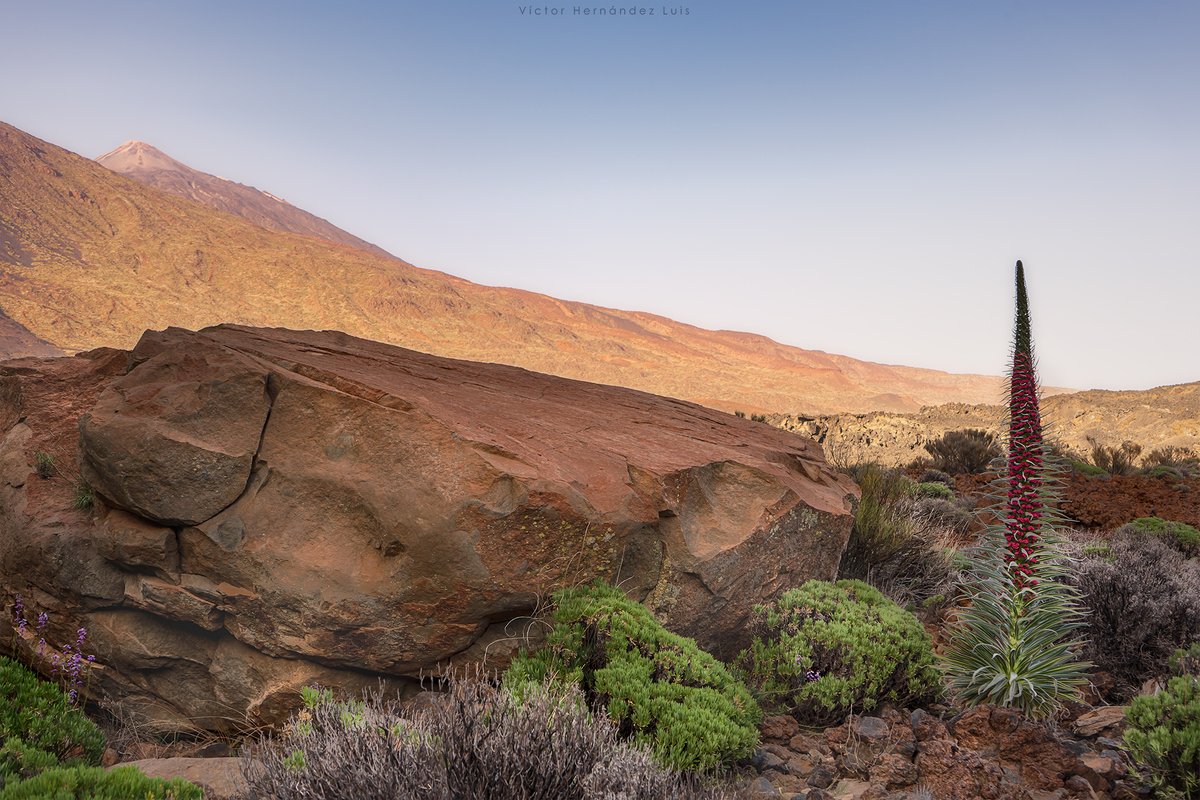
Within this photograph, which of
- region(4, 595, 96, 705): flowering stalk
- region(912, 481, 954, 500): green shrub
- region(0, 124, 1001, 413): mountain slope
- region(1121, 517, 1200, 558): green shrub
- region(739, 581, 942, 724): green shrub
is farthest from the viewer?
region(0, 124, 1001, 413): mountain slope

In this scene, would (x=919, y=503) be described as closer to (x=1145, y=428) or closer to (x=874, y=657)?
(x=874, y=657)

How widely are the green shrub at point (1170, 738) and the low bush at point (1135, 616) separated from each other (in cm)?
152

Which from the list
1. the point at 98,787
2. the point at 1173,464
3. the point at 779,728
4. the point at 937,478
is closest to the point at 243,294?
the point at 937,478

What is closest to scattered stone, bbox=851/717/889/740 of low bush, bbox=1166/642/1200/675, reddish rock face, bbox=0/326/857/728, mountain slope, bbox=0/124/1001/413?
reddish rock face, bbox=0/326/857/728

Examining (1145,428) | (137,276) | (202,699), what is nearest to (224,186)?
(137,276)

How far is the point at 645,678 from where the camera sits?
4.22 metres

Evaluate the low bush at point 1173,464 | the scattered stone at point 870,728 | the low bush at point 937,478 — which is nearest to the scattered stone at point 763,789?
the scattered stone at point 870,728

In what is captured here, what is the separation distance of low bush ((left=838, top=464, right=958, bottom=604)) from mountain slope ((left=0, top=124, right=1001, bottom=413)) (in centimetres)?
4775

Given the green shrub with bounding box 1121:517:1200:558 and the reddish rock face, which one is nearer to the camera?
the reddish rock face

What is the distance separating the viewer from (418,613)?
14.9 ft

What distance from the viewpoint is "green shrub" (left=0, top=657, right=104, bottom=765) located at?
4551mm

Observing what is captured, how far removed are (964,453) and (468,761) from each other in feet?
60.6

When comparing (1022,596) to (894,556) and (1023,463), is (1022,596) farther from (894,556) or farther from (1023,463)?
(894,556)

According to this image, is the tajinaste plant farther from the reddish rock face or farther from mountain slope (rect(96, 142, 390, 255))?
mountain slope (rect(96, 142, 390, 255))
